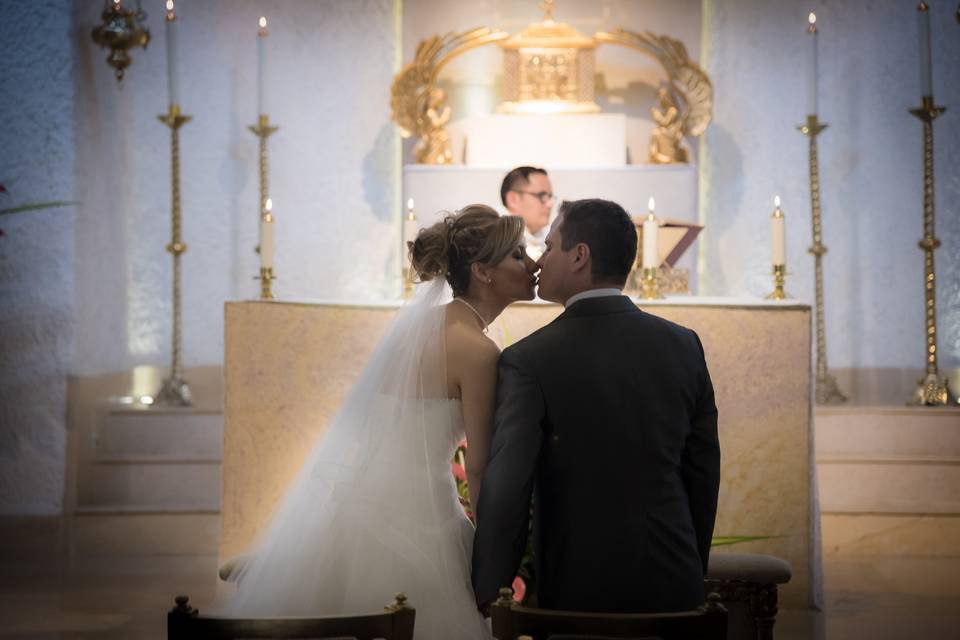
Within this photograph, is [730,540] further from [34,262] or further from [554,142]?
[34,262]

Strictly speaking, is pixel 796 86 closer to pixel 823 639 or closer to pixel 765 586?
→ pixel 823 639

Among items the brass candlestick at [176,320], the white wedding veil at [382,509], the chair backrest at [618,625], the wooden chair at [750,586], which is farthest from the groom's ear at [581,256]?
the brass candlestick at [176,320]

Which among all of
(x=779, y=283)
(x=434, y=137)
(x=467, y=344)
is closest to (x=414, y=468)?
(x=467, y=344)

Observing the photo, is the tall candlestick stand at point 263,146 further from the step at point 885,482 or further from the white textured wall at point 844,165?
the step at point 885,482

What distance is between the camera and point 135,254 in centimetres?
768

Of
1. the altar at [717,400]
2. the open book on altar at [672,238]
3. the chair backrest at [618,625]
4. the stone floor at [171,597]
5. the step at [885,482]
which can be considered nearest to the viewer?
the chair backrest at [618,625]

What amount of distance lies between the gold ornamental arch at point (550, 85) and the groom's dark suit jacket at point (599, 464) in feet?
15.4

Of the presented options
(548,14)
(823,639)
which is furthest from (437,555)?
(548,14)

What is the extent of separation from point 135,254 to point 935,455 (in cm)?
472

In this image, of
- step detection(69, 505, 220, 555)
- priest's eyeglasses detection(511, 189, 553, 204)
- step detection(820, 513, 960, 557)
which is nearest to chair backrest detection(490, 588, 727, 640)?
priest's eyeglasses detection(511, 189, 553, 204)

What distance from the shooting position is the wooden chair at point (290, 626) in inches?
88.2

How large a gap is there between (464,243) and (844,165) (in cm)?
495

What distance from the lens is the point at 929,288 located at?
23.2 feet

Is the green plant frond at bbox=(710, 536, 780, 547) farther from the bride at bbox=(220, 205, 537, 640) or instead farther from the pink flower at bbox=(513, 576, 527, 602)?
the bride at bbox=(220, 205, 537, 640)
